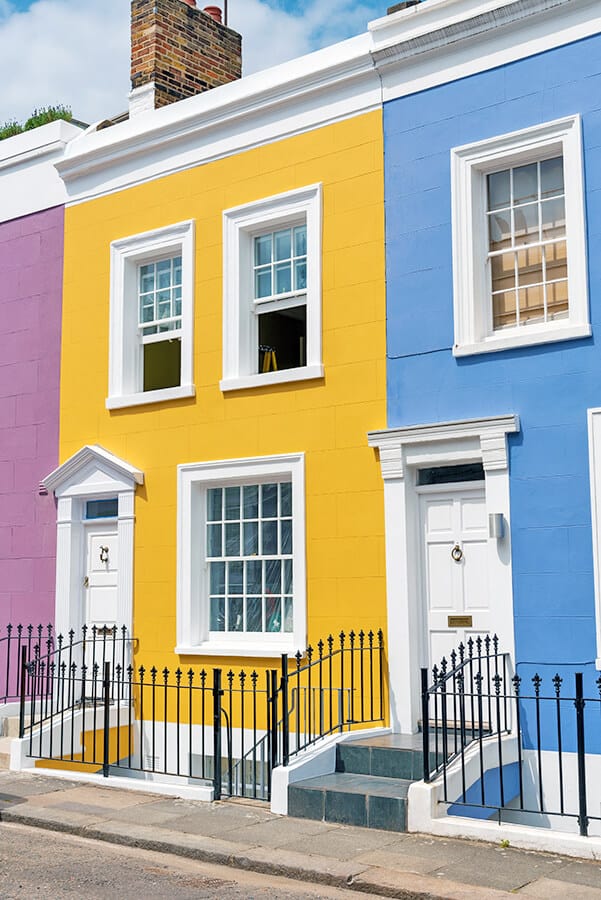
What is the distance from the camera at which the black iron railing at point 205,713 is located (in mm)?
11070

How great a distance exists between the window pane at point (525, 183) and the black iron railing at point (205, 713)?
4.78 meters

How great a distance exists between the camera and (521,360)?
10.8 metres

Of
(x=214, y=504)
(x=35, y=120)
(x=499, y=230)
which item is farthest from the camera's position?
(x=35, y=120)

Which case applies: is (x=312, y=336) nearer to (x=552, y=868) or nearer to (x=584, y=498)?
(x=584, y=498)

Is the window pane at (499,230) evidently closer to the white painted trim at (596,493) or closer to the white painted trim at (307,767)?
the white painted trim at (596,493)

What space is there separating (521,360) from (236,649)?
15.4 ft

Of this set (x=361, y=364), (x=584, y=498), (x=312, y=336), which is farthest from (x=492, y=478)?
(x=312, y=336)

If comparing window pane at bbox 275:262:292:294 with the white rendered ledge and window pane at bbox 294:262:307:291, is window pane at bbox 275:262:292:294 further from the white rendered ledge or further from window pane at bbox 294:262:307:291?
the white rendered ledge

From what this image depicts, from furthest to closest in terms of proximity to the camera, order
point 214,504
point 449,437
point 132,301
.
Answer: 1. point 132,301
2. point 214,504
3. point 449,437

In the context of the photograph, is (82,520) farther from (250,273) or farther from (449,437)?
(449,437)

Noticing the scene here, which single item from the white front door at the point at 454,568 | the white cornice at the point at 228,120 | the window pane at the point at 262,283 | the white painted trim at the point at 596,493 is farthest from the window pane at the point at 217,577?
the white cornice at the point at 228,120

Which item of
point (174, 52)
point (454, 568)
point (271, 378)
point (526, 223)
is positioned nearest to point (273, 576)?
point (271, 378)

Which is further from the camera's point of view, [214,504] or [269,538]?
[214,504]

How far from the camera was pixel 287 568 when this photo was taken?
12570 millimetres
